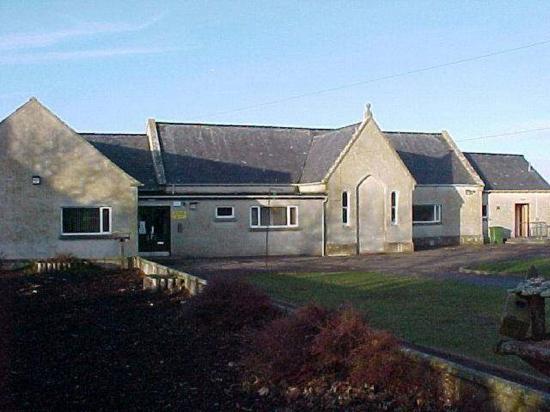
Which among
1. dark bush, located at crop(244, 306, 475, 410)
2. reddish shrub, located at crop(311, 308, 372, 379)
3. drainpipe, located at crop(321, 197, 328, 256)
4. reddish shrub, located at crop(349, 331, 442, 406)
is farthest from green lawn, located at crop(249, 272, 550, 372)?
drainpipe, located at crop(321, 197, 328, 256)

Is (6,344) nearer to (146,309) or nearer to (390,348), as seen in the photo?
(146,309)

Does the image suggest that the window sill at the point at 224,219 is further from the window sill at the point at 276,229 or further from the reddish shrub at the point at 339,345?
the reddish shrub at the point at 339,345

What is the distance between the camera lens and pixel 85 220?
3073cm

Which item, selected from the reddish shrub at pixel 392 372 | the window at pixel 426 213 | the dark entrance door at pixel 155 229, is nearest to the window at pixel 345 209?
the window at pixel 426 213

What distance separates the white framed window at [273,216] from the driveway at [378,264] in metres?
1.92

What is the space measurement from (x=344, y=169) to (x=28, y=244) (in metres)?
14.9

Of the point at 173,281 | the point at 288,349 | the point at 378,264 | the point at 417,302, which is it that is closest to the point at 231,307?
the point at 288,349

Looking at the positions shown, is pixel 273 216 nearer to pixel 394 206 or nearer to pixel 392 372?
pixel 394 206

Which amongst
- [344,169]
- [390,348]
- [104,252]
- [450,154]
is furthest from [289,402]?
[450,154]

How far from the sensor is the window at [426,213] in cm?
4209

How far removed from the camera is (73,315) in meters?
16.8

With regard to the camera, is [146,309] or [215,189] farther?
[215,189]

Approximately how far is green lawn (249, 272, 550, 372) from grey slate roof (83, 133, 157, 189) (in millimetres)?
13748

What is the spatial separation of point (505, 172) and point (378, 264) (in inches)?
875
